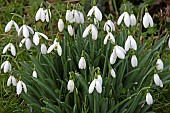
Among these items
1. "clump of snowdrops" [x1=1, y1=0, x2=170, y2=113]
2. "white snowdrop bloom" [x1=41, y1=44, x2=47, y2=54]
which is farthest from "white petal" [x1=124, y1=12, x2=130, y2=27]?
"white snowdrop bloom" [x1=41, y1=44, x2=47, y2=54]

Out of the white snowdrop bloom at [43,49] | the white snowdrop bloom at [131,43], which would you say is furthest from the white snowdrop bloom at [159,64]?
the white snowdrop bloom at [43,49]

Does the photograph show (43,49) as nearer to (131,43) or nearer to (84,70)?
(84,70)

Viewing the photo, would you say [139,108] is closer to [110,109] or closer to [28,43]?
[110,109]

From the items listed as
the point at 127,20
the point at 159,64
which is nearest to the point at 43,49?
the point at 127,20

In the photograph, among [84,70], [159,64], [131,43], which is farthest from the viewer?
[84,70]

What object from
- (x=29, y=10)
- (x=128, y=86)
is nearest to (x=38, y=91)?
(x=128, y=86)

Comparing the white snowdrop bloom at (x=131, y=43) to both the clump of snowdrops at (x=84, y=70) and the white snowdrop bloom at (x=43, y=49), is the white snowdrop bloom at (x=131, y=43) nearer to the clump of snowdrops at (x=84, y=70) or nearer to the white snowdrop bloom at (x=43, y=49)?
the clump of snowdrops at (x=84, y=70)

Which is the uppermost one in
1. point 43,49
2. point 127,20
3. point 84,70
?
point 127,20

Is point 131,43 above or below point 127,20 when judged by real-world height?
below

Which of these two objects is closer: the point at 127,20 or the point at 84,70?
the point at 127,20
